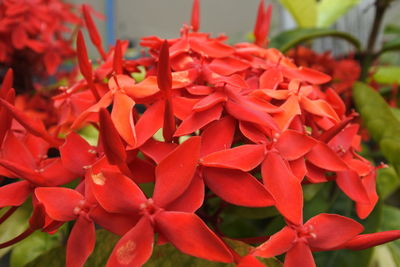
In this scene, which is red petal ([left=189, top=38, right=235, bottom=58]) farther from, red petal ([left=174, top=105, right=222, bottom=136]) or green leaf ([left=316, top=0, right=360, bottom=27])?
green leaf ([left=316, top=0, right=360, bottom=27])

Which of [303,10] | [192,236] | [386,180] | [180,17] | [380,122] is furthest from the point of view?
[180,17]

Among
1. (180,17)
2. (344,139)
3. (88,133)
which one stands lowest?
(180,17)

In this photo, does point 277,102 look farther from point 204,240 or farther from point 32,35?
point 32,35

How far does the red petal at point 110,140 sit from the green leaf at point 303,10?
49 cm

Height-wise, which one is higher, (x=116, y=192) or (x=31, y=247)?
(x=116, y=192)

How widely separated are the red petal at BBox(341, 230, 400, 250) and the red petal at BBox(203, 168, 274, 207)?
0.05 metres

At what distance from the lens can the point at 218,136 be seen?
0.24 meters

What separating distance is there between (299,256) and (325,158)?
0.07 metres

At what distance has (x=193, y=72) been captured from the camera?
0.96 ft

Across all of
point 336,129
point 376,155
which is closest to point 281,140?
point 336,129

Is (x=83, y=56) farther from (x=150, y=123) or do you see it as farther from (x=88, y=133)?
(x=88, y=133)

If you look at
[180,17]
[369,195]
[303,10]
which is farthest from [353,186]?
[180,17]

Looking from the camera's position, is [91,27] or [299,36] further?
[299,36]

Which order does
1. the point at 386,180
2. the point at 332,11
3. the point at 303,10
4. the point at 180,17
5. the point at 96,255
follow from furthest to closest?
the point at 180,17 → the point at 332,11 → the point at 303,10 → the point at 386,180 → the point at 96,255
